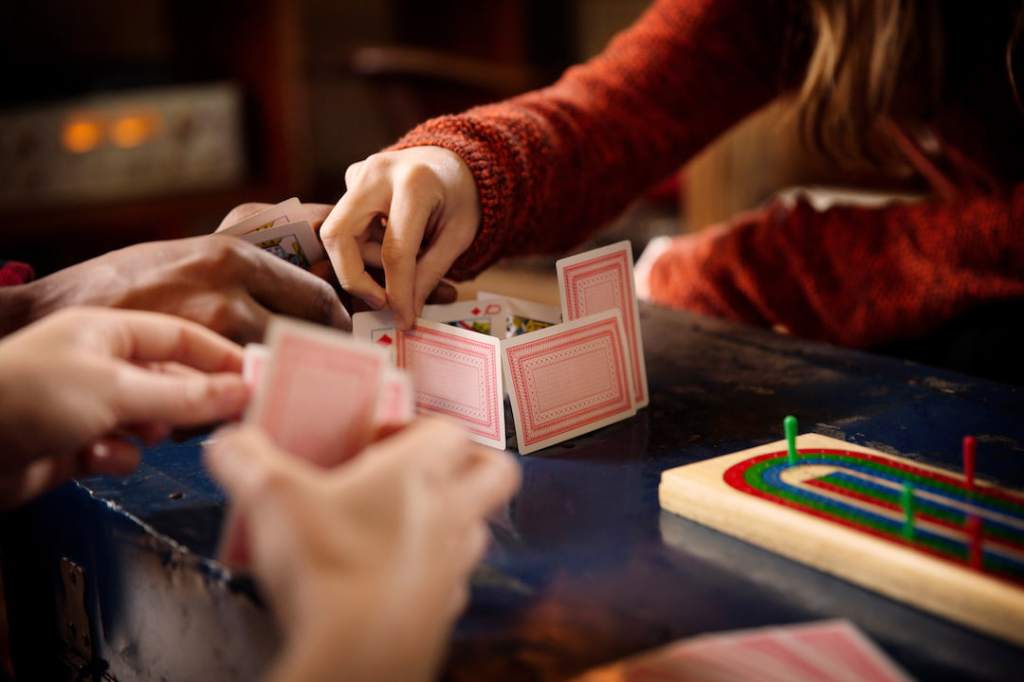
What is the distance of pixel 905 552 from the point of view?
2.18 feet

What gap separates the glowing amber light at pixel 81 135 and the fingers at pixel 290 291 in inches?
78.6

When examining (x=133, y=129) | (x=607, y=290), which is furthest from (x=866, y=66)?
(x=133, y=129)

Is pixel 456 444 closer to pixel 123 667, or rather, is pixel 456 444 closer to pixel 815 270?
pixel 123 667

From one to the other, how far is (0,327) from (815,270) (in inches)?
41.6

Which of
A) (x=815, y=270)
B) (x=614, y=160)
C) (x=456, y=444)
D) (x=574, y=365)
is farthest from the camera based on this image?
(x=815, y=270)

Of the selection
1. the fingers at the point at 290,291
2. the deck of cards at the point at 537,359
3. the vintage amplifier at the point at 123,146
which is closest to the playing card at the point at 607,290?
the deck of cards at the point at 537,359

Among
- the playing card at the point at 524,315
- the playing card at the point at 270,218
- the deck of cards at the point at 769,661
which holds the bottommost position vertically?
the deck of cards at the point at 769,661

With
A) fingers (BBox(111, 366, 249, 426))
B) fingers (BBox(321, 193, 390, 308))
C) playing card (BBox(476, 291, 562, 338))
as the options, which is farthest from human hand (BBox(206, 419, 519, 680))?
playing card (BBox(476, 291, 562, 338))

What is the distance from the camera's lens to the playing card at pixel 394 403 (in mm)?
665

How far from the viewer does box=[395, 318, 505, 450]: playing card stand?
3.02ft

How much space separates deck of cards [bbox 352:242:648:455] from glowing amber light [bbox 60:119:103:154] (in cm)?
196

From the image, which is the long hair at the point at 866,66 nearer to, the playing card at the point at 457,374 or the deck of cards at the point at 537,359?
the deck of cards at the point at 537,359

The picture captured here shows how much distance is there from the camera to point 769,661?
57cm

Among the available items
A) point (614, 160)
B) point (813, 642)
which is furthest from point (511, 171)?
point (813, 642)
